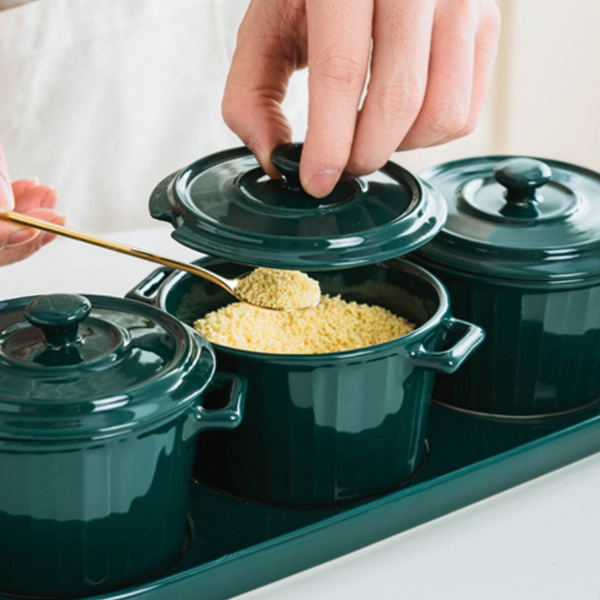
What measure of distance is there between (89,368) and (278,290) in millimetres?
237

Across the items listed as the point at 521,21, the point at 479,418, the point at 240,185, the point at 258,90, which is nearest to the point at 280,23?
the point at 258,90

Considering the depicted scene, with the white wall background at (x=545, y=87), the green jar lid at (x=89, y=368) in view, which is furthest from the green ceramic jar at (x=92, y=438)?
the white wall background at (x=545, y=87)

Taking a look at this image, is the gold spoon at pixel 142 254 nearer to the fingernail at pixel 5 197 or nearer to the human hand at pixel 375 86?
the fingernail at pixel 5 197

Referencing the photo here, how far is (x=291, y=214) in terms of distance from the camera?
881 mm

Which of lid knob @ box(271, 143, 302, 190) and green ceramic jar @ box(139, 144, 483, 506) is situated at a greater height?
lid knob @ box(271, 143, 302, 190)

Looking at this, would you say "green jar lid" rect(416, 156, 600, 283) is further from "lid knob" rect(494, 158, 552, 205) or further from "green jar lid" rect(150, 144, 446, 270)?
"green jar lid" rect(150, 144, 446, 270)

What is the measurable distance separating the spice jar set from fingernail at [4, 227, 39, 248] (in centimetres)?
13

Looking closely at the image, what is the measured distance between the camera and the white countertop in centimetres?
86

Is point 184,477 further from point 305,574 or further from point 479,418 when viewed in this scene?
point 479,418

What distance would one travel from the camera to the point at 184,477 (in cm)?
83

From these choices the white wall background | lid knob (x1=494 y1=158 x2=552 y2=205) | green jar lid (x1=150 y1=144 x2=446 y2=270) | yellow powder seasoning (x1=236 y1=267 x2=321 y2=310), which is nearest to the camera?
green jar lid (x1=150 y1=144 x2=446 y2=270)

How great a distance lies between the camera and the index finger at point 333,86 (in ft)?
2.90

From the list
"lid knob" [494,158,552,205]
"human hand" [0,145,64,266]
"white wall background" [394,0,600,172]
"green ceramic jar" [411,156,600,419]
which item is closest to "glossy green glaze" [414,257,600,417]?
"green ceramic jar" [411,156,600,419]

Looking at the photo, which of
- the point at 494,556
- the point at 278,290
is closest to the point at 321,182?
the point at 278,290
